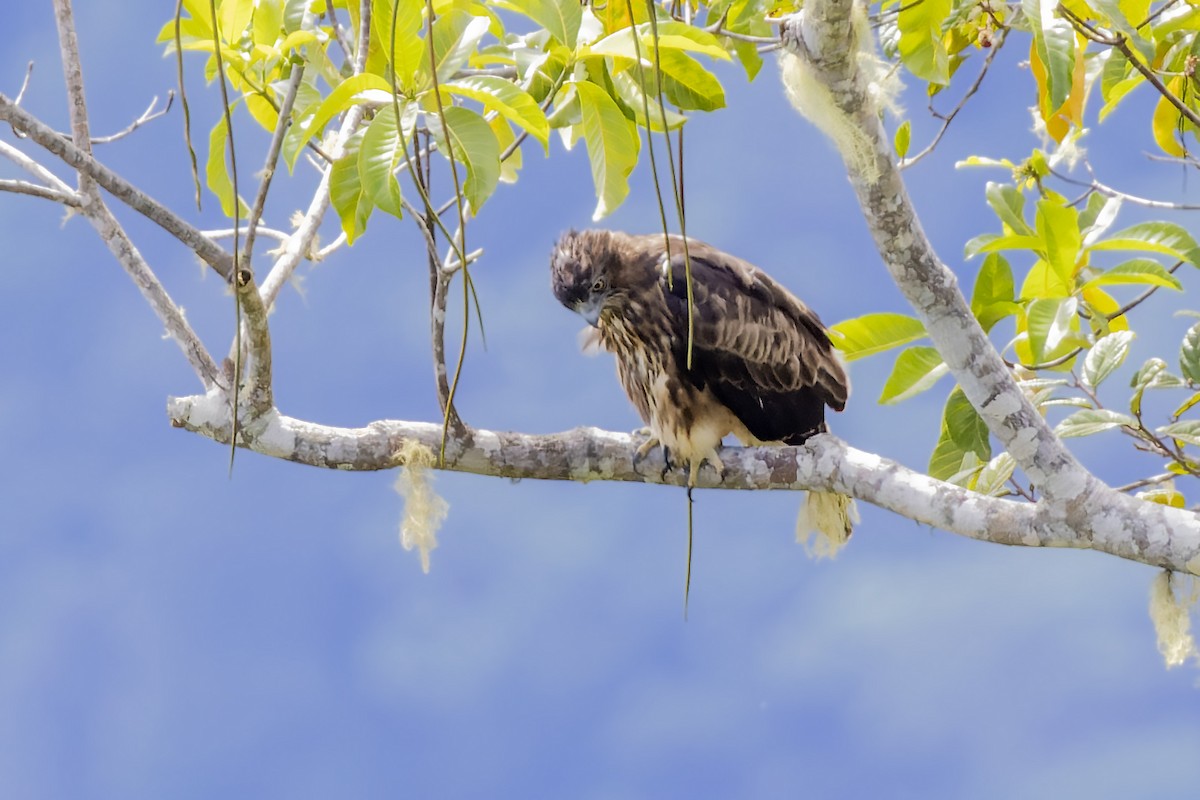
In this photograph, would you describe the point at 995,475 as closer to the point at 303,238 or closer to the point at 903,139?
the point at 903,139

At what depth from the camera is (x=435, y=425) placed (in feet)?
11.1

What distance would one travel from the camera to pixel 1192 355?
3240mm

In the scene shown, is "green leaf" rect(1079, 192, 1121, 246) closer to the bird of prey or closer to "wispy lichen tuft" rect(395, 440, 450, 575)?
the bird of prey

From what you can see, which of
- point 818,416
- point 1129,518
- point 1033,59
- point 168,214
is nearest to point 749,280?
point 818,416

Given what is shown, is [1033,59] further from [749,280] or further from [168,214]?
[168,214]

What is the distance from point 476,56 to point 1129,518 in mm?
1911

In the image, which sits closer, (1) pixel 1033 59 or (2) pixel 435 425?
(1) pixel 1033 59

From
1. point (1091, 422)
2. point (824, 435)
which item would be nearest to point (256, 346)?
point (824, 435)

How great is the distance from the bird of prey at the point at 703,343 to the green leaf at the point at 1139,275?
1.07 m

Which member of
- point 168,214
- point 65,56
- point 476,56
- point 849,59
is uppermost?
point 65,56

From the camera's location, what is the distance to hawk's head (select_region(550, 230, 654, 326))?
3.75 m

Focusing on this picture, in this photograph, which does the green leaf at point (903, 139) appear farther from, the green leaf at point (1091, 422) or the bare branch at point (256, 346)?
the bare branch at point (256, 346)

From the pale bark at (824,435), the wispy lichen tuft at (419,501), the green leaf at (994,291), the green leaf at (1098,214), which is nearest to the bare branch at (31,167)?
the pale bark at (824,435)

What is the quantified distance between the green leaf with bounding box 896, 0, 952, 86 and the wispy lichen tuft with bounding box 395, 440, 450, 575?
1.63m
